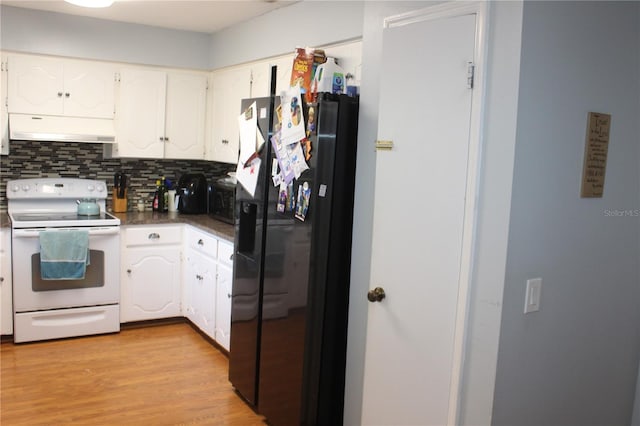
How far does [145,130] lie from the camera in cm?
462

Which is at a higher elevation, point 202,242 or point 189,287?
point 202,242

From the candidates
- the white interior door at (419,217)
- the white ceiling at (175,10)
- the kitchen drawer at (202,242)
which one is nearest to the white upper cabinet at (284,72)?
the white ceiling at (175,10)

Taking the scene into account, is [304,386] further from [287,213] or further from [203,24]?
[203,24]

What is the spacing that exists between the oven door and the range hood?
0.69 meters

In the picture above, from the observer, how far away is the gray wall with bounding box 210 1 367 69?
3.05m

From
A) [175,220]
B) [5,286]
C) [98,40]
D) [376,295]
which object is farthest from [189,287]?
[376,295]

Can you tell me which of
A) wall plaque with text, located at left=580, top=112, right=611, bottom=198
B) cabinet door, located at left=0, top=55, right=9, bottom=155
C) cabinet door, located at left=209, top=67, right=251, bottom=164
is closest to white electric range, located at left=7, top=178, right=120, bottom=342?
cabinet door, located at left=0, top=55, right=9, bottom=155

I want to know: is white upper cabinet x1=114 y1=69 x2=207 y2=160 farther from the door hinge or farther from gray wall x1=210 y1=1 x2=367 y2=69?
the door hinge

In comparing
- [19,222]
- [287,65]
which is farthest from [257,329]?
[19,222]

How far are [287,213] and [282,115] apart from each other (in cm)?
47

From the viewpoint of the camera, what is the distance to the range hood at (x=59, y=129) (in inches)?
162

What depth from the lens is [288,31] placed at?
361 cm

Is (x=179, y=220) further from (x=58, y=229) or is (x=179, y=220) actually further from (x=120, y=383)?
(x=120, y=383)

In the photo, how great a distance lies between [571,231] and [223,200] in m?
2.98
